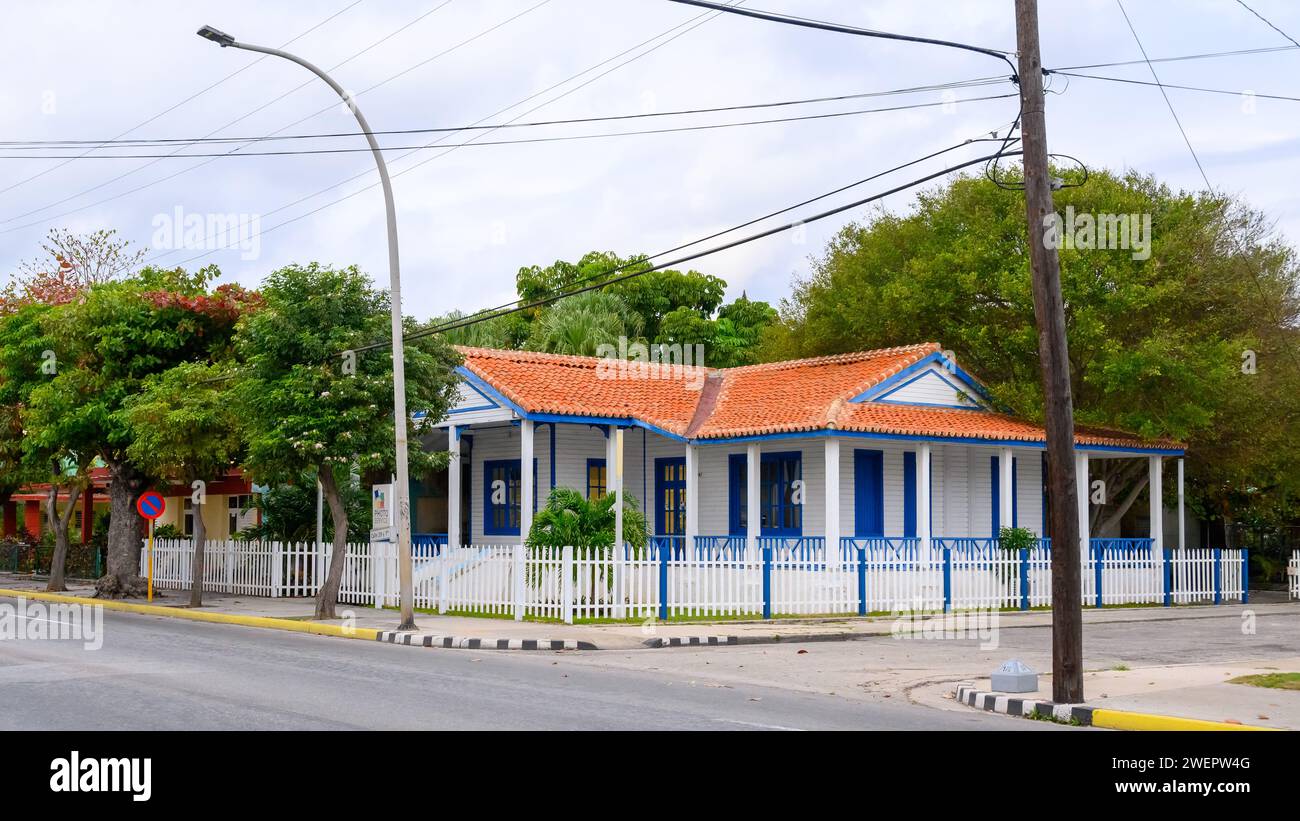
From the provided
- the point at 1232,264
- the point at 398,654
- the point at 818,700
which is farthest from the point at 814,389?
the point at 818,700

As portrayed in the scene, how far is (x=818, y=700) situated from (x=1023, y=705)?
1.99 meters

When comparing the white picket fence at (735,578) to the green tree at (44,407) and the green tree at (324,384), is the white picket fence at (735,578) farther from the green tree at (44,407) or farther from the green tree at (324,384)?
the green tree at (44,407)

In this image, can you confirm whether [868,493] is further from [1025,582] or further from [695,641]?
[695,641]

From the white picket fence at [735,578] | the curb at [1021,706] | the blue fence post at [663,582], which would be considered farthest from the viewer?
the white picket fence at [735,578]

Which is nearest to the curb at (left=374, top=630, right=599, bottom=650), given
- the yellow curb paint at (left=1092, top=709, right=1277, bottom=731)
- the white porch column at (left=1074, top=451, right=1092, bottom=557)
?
the yellow curb paint at (left=1092, top=709, right=1277, bottom=731)

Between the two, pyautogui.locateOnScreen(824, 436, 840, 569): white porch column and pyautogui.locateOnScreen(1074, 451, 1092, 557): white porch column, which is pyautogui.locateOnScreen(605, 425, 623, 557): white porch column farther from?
pyautogui.locateOnScreen(1074, 451, 1092, 557): white porch column

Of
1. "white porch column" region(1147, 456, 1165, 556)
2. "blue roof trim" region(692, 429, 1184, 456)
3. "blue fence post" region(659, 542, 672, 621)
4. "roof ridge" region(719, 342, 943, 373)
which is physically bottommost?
"blue fence post" region(659, 542, 672, 621)

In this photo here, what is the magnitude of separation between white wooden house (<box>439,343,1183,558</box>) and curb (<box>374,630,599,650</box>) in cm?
554

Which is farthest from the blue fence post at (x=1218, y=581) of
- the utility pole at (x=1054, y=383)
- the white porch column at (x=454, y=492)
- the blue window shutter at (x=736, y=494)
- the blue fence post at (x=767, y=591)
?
the utility pole at (x=1054, y=383)

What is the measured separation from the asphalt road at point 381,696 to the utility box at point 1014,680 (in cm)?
98

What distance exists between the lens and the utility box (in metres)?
13.2

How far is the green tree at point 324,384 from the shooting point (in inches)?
858
